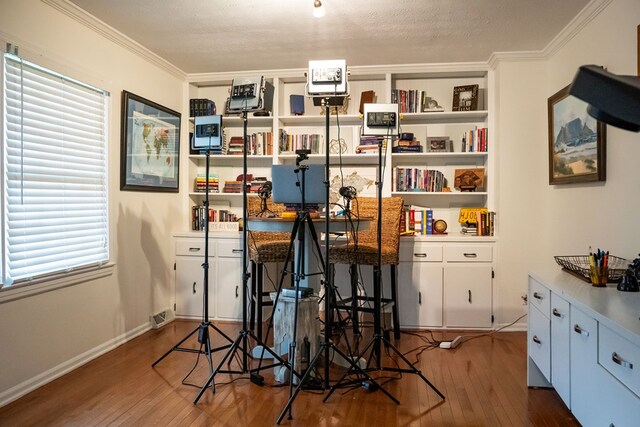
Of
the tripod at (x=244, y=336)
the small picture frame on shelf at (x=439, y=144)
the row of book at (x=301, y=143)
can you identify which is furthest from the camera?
the row of book at (x=301, y=143)

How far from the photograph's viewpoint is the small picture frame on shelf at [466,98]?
12.0 feet

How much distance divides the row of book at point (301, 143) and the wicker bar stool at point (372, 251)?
79cm

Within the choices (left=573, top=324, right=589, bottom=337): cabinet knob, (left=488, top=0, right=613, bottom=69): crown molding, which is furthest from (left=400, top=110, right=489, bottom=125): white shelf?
(left=573, top=324, right=589, bottom=337): cabinet knob

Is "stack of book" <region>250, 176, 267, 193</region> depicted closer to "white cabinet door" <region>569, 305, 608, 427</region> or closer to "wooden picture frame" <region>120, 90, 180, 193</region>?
"wooden picture frame" <region>120, 90, 180, 193</region>

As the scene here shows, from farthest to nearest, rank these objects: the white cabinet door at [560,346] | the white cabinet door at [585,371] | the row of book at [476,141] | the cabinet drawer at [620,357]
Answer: the row of book at [476,141], the white cabinet door at [560,346], the white cabinet door at [585,371], the cabinet drawer at [620,357]

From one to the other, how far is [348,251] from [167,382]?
1.41 meters

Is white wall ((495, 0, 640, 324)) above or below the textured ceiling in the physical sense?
below

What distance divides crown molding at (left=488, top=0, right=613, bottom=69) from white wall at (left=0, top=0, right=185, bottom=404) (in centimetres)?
291

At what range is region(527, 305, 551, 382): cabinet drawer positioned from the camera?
2.14 meters

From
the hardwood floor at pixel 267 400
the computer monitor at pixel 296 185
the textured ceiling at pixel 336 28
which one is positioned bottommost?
the hardwood floor at pixel 267 400

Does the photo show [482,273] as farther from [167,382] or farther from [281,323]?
[167,382]

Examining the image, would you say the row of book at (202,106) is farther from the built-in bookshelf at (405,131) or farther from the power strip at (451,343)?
the power strip at (451,343)

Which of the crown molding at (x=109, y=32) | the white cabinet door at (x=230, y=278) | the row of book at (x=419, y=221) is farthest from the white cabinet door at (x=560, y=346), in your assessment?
the crown molding at (x=109, y=32)

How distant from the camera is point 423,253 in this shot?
136 inches
